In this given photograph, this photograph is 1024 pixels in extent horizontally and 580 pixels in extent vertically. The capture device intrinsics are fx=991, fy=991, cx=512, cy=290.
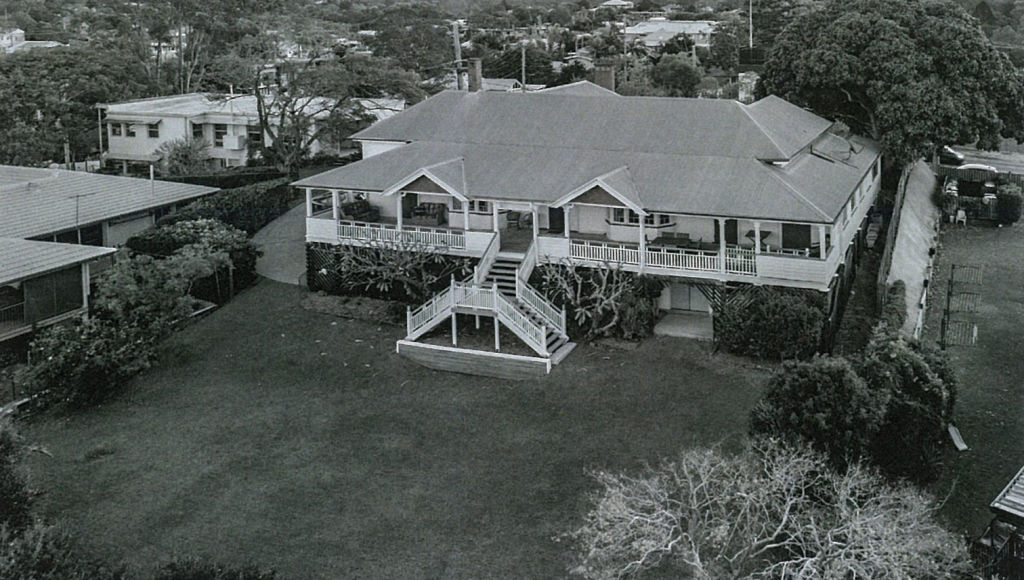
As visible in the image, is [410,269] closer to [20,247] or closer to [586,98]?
[586,98]

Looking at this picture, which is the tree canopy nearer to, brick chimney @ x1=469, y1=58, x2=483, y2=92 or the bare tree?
brick chimney @ x1=469, y1=58, x2=483, y2=92

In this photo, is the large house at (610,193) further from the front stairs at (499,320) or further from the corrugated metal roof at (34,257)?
the corrugated metal roof at (34,257)

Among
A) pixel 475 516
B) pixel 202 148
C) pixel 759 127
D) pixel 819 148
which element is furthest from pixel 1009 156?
pixel 475 516

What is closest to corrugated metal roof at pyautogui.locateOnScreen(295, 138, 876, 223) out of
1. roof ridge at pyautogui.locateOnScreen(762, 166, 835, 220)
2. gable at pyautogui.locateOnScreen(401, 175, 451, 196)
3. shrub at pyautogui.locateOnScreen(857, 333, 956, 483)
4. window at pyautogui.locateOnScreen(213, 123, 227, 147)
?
roof ridge at pyautogui.locateOnScreen(762, 166, 835, 220)

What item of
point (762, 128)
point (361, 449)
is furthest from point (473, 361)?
point (762, 128)

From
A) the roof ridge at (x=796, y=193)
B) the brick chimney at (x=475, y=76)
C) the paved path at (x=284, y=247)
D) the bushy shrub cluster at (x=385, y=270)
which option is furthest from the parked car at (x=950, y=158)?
the paved path at (x=284, y=247)

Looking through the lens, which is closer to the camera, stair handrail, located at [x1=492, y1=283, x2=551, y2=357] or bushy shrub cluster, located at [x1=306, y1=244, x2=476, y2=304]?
stair handrail, located at [x1=492, y1=283, x2=551, y2=357]
